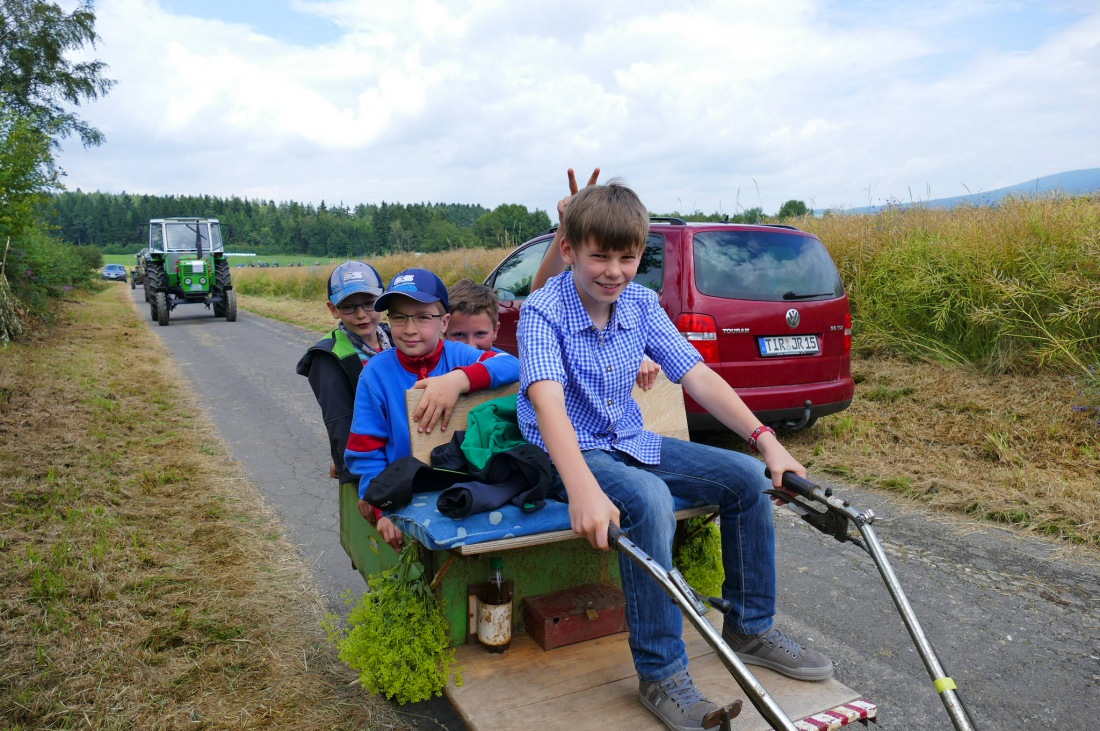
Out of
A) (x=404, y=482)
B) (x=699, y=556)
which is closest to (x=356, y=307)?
(x=404, y=482)

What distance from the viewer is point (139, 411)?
292 inches

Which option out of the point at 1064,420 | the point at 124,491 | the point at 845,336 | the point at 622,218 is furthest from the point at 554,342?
the point at 1064,420

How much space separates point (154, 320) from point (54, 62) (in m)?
11.6

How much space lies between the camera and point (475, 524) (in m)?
2.18

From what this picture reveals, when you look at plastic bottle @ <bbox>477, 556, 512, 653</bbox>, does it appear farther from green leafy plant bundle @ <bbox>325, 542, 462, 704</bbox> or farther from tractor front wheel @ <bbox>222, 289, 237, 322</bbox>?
tractor front wheel @ <bbox>222, 289, 237, 322</bbox>

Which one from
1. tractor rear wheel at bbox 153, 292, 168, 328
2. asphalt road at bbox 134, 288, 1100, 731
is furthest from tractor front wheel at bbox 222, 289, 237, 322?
asphalt road at bbox 134, 288, 1100, 731

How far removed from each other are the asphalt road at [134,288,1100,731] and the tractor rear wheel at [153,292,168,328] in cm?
1500

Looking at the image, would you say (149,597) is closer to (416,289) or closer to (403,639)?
(403,639)

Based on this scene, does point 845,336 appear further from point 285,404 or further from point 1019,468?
point 285,404

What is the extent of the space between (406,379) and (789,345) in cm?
369

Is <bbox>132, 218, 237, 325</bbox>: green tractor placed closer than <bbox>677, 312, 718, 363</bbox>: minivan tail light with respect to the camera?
No

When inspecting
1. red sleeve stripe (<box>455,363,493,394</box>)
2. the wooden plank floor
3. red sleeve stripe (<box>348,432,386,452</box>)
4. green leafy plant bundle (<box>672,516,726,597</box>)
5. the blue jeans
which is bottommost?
the wooden plank floor

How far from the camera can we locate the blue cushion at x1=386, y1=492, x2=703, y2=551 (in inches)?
83.1

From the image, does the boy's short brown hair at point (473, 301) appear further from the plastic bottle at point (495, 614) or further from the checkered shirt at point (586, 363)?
the plastic bottle at point (495, 614)
